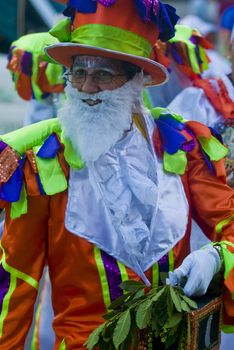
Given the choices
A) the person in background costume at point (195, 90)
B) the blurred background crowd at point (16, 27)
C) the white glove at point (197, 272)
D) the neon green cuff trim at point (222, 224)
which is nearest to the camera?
the white glove at point (197, 272)

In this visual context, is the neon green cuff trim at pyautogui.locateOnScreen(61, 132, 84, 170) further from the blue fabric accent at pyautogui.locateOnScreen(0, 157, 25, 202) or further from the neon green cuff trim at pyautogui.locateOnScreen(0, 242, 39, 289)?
the neon green cuff trim at pyautogui.locateOnScreen(0, 242, 39, 289)

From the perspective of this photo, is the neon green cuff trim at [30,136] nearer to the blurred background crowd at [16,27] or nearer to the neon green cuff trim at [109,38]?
the neon green cuff trim at [109,38]

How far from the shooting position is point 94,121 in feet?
7.82

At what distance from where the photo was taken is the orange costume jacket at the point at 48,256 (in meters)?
2.28

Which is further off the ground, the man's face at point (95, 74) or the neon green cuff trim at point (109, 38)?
the neon green cuff trim at point (109, 38)

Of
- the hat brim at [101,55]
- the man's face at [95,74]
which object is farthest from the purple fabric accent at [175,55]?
the man's face at [95,74]

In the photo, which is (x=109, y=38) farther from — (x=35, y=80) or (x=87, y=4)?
(x=35, y=80)

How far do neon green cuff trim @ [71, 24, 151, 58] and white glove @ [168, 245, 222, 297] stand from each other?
0.72 meters

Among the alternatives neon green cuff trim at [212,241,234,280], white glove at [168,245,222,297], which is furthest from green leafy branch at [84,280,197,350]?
neon green cuff trim at [212,241,234,280]

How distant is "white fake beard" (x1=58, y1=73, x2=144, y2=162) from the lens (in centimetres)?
235

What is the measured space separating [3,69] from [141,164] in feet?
18.2

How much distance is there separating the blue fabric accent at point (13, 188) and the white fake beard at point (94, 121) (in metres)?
0.22

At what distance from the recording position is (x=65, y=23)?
2514 millimetres

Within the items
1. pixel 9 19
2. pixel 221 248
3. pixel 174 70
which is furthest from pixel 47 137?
pixel 9 19
